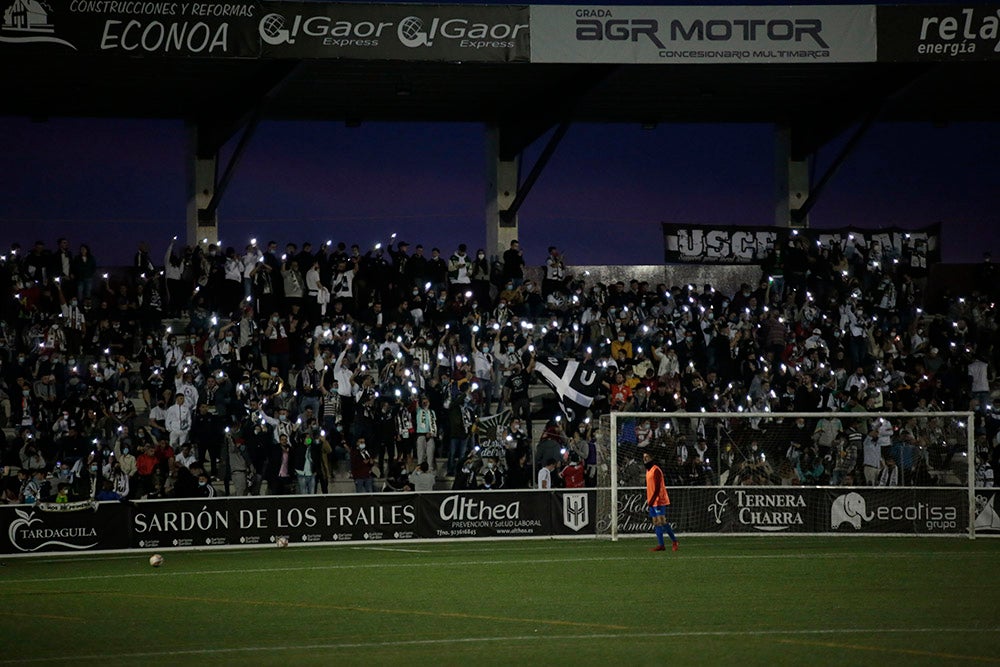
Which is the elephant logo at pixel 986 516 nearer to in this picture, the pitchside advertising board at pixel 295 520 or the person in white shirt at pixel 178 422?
the pitchside advertising board at pixel 295 520

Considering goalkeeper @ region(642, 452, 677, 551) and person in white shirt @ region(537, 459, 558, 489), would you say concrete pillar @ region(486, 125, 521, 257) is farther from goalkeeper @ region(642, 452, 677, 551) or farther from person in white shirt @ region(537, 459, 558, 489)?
goalkeeper @ region(642, 452, 677, 551)

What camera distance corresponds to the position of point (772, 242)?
35562 mm

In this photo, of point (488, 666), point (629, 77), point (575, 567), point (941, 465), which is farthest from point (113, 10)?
point (488, 666)

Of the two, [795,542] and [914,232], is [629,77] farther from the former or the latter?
[795,542]

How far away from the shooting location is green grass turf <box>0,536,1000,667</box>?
11930 millimetres

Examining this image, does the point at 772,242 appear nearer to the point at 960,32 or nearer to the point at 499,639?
the point at 960,32

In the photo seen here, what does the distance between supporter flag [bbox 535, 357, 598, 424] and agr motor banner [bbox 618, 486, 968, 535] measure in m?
3.01

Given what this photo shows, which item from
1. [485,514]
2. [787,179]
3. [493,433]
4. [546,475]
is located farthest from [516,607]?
[787,179]

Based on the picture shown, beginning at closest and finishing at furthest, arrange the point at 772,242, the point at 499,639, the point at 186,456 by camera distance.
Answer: the point at 499,639, the point at 186,456, the point at 772,242

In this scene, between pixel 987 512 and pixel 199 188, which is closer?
pixel 987 512

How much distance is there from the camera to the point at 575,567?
20.3 m

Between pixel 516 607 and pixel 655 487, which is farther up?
pixel 655 487

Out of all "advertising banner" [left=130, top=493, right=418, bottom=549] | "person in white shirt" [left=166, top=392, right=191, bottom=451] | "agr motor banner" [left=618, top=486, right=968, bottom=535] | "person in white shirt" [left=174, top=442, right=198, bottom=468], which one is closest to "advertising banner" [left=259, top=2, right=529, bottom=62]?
"person in white shirt" [left=166, top=392, right=191, bottom=451]

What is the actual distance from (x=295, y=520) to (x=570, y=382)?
6.67 meters
